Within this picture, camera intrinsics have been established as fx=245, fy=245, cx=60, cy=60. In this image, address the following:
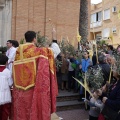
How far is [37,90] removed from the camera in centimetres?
420

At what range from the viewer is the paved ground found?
698 cm

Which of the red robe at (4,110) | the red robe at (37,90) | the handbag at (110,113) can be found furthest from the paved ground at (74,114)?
the handbag at (110,113)

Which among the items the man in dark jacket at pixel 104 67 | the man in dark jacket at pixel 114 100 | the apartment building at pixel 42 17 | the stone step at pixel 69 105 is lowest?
the stone step at pixel 69 105

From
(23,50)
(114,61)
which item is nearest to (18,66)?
(23,50)

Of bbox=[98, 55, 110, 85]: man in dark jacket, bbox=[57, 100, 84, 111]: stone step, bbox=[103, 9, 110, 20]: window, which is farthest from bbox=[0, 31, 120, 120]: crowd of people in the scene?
bbox=[103, 9, 110, 20]: window

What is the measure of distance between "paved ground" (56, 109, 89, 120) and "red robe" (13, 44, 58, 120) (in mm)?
2855

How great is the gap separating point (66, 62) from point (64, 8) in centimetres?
740

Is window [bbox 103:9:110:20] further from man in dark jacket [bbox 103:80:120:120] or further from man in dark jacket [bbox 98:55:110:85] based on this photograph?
man in dark jacket [bbox 103:80:120:120]

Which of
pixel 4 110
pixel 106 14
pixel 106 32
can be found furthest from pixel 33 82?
pixel 106 14

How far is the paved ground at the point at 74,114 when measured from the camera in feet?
22.9

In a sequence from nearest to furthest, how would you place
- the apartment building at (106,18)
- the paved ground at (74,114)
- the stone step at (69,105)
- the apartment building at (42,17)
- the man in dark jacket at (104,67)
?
1. the man in dark jacket at (104,67)
2. the paved ground at (74,114)
3. the stone step at (69,105)
4. the apartment building at (42,17)
5. the apartment building at (106,18)

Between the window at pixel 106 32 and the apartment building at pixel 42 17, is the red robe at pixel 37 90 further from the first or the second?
the window at pixel 106 32

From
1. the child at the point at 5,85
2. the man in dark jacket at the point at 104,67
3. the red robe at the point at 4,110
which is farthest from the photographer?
the man in dark jacket at the point at 104,67

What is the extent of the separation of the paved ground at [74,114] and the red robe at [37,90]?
2.86 metres
